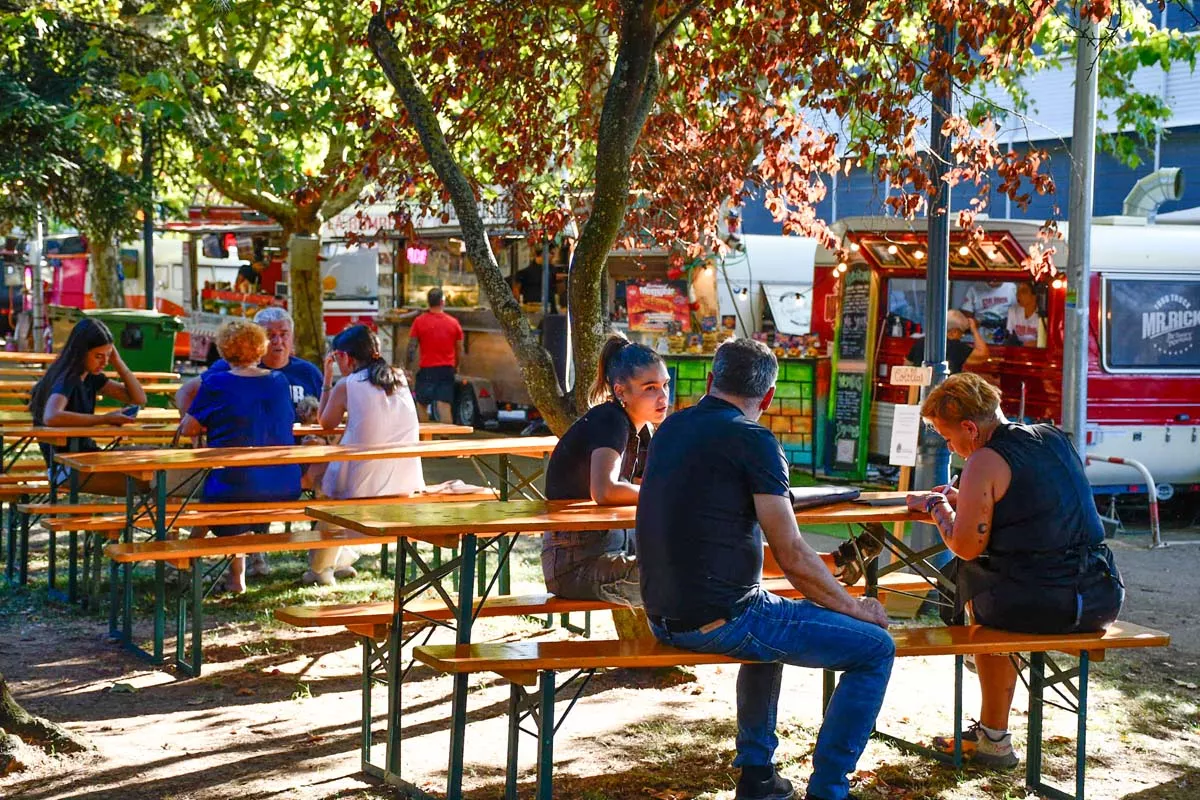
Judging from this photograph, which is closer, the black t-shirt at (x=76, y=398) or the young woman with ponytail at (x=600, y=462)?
the young woman with ponytail at (x=600, y=462)

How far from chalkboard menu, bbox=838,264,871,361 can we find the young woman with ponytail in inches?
346

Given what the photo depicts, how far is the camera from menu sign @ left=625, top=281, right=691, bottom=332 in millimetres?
16797

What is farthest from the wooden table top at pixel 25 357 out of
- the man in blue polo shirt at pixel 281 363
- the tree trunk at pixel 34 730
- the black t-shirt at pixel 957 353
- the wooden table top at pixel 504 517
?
the wooden table top at pixel 504 517

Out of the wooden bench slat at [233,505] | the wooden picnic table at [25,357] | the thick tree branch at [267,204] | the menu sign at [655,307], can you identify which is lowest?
the wooden bench slat at [233,505]

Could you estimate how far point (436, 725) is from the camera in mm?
6145

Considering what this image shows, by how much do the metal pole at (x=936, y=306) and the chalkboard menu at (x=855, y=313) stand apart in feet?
18.9

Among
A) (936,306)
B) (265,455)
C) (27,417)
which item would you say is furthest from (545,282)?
(265,455)

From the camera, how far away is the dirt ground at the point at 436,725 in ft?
17.6

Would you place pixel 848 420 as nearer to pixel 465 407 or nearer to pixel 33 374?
pixel 465 407

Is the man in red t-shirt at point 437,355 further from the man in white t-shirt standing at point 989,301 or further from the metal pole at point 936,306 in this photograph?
the metal pole at point 936,306

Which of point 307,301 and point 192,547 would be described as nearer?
Answer: point 192,547

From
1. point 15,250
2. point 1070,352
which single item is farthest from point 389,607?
point 15,250

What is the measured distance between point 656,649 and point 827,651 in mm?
542

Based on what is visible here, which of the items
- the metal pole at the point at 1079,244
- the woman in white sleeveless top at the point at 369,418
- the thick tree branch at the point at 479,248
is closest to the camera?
the thick tree branch at the point at 479,248
